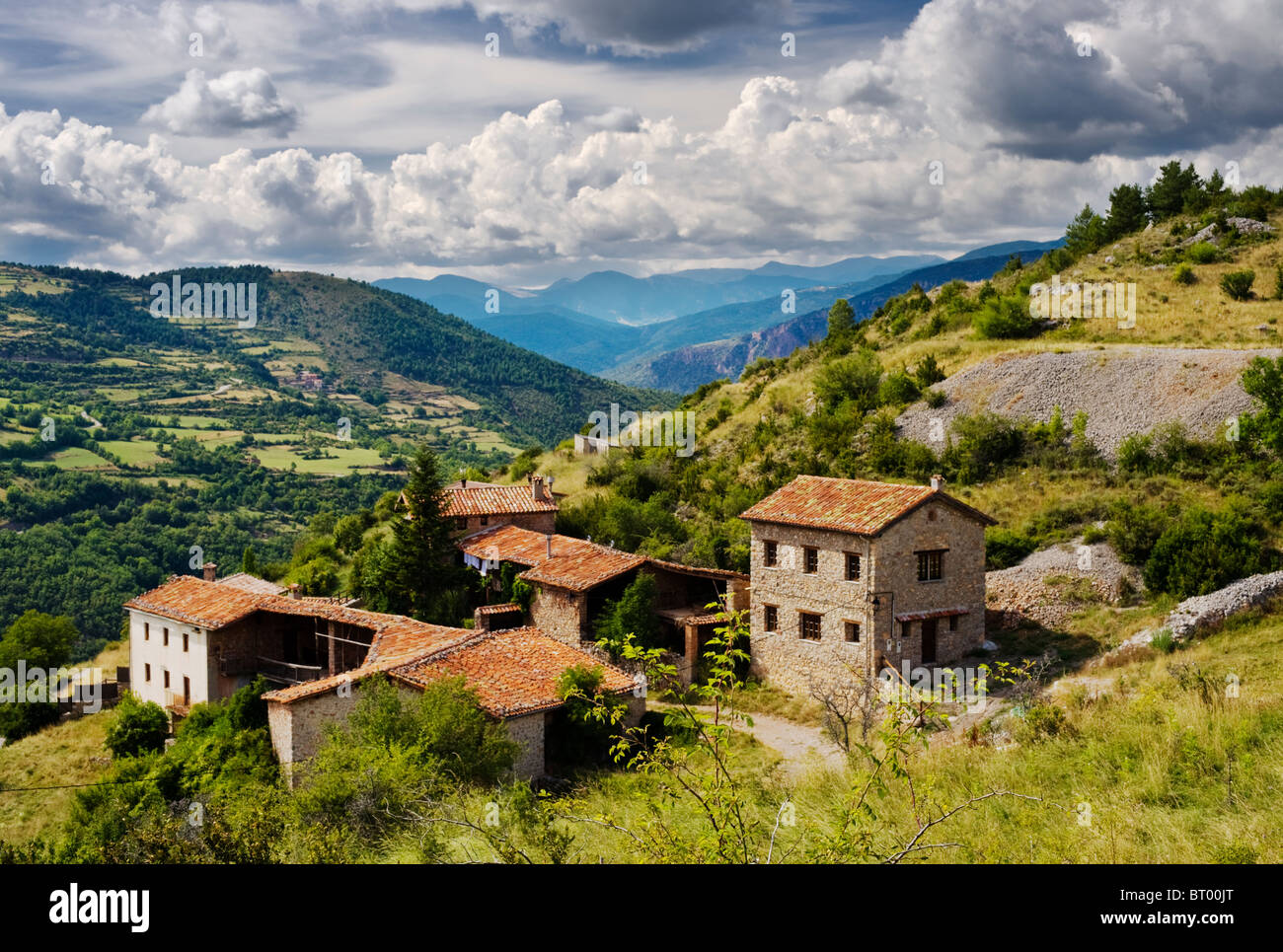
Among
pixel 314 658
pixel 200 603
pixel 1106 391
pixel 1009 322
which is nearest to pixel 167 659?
pixel 200 603

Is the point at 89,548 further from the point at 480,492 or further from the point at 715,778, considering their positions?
the point at 715,778

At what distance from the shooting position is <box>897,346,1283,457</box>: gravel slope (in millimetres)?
38750

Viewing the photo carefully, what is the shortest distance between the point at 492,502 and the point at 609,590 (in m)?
9.68

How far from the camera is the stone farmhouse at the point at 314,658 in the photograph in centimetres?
2483

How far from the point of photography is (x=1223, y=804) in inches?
388

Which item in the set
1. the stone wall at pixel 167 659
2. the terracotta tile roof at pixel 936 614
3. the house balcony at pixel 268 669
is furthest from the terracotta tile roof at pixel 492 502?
the terracotta tile roof at pixel 936 614

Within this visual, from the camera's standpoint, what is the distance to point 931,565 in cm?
2867

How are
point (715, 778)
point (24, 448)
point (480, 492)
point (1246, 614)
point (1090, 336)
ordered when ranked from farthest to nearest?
point (24, 448), point (1090, 336), point (480, 492), point (1246, 614), point (715, 778)

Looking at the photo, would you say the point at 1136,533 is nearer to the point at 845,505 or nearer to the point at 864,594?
the point at 845,505

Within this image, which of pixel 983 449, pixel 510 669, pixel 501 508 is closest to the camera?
pixel 510 669

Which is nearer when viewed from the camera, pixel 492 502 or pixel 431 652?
pixel 431 652

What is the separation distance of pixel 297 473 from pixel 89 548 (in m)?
35.9

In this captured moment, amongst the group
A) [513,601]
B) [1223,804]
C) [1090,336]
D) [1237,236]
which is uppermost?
[1237,236]
